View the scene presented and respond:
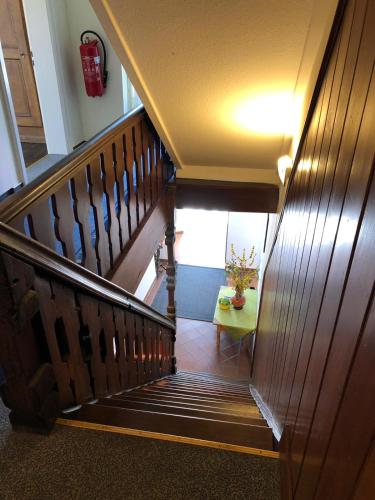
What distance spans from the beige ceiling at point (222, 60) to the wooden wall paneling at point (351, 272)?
104 cm

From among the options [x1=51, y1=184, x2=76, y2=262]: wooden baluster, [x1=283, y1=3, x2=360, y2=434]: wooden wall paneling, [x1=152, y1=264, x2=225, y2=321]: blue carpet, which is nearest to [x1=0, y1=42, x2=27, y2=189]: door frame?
[x1=51, y1=184, x2=76, y2=262]: wooden baluster

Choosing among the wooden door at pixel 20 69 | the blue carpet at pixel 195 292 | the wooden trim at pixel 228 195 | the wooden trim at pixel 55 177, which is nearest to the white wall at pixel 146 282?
the blue carpet at pixel 195 292

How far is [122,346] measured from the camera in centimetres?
204

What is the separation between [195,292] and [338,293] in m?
6.22

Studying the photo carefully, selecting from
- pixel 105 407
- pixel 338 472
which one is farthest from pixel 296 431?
pixel 105 407

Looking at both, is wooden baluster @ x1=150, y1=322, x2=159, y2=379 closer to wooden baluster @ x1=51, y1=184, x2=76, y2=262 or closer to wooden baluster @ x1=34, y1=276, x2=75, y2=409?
wooden baluster @ x1=51, y1=184, x2=76, y2=262

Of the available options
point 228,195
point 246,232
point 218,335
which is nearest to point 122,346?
point 228,195

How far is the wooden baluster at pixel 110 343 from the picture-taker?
173 cm

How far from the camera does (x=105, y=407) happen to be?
1649 mm

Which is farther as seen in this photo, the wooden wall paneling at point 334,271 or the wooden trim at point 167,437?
the wooden trim at point 167,437

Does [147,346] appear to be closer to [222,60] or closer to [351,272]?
[222,60]

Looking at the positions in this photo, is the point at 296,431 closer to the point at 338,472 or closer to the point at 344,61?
the point at 338,472

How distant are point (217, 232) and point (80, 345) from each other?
7.78 m

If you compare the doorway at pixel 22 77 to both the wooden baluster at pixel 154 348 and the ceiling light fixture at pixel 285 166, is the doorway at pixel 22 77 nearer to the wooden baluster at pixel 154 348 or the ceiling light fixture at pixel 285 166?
the wooden baluster at pixel 154 348
